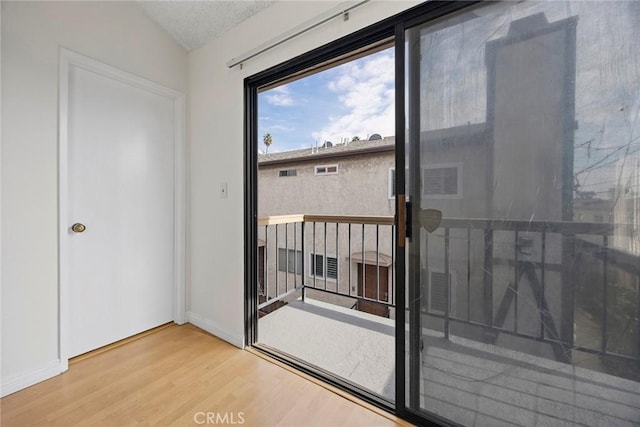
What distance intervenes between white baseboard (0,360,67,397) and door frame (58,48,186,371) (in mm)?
30

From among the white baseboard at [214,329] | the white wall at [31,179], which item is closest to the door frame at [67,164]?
the white wall at [31,179]

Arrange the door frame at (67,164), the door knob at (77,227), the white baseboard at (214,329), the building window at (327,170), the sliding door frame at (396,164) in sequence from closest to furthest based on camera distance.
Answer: the sliding door frame at (396,164) → the door frame at (67,164) → the door knob at (77,227) → the white baseboard at (214,329) → the building window at (327,170)

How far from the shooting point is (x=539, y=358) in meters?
1.04

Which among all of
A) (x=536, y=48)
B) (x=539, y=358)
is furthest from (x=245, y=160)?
(x=539, y=358)

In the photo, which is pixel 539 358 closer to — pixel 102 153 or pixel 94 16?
pixel 102 153

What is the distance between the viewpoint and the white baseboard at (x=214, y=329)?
2.00m

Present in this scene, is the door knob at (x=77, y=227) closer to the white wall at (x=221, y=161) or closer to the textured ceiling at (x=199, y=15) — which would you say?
the white wall at (x=221, y=161)

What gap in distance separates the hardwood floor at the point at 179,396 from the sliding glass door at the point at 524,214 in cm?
54

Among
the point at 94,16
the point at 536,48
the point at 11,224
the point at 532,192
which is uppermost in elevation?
the point at 94,16

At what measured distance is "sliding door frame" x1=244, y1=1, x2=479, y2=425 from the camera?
1.28 m

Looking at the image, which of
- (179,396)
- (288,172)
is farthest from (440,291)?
(288,172)

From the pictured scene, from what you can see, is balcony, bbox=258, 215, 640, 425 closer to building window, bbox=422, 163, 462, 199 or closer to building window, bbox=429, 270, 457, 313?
building window, bbox=429, 270, 457, 313

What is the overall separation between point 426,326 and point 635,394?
68cm

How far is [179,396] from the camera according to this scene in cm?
147
